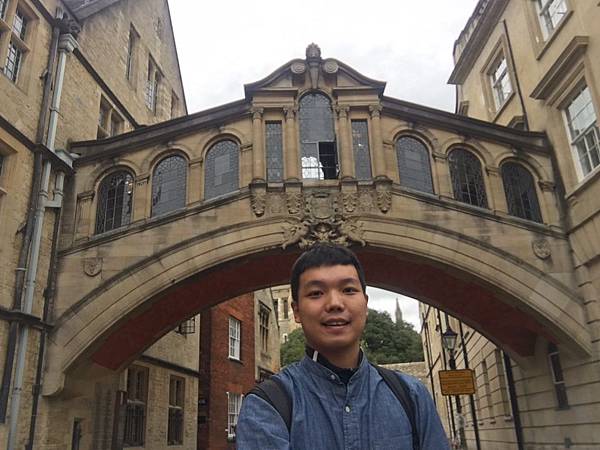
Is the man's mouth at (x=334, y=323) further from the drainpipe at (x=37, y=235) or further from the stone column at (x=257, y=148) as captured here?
the stone column at (x=257, y=148)

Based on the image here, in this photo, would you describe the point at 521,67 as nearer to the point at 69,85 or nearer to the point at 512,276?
the point at 512,276

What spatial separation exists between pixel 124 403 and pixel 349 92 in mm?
9752

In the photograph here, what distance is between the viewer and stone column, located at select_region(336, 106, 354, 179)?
41.3 ft

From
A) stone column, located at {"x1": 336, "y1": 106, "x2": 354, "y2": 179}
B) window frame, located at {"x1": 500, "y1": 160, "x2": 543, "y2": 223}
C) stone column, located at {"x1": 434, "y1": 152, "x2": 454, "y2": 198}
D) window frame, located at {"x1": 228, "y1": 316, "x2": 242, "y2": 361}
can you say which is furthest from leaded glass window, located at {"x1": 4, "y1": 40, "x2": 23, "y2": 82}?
window frame, located at {"x1": 228, "y1": 316, "x2": 242, "y2": 361}

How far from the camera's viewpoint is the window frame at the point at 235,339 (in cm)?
2238

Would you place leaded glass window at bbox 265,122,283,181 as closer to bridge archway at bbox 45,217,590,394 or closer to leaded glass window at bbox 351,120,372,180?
bridge archway at bbox 45,217,590,394

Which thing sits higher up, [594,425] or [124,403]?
[124,403]

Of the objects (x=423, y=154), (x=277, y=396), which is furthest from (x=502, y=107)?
(x=277, y=396)

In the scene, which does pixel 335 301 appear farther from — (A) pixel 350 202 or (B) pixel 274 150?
(B) pixel 274 150

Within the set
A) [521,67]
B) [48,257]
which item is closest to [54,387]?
[48,257]

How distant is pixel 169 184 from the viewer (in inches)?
510

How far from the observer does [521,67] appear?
14.5 m

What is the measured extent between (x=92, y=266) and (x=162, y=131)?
3611 millimetres

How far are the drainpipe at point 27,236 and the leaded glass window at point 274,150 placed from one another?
4.97 meters
